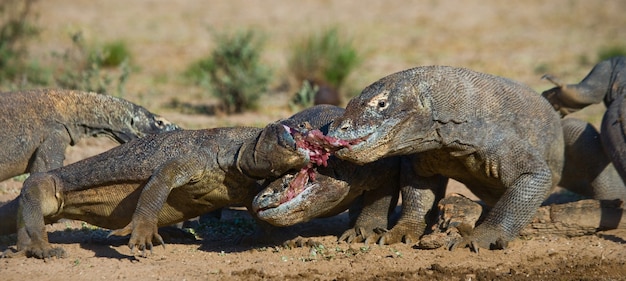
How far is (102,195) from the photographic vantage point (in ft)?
24.2

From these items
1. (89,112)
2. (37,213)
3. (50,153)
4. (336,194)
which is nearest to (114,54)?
(89,112)

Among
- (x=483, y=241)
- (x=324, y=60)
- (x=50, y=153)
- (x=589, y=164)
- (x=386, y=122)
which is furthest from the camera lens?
(x=324, y=60)

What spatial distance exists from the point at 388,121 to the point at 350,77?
8.36m

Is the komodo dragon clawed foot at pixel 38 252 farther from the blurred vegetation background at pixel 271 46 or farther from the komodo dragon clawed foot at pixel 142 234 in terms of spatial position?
the blurred vegetation background at pixel 271 46

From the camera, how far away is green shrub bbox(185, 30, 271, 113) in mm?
13055

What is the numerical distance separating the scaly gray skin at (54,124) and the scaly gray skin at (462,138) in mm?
2659

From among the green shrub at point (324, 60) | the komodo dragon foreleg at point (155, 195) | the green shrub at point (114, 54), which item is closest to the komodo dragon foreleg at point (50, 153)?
the komodo dragon foreleg at point (155, 195)

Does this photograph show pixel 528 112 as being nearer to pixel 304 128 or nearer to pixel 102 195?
pixel 304 128

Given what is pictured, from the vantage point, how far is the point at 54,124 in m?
8.80

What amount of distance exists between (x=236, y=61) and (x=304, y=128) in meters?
7.07

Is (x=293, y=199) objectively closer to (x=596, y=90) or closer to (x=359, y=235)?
(x=359, y=235)

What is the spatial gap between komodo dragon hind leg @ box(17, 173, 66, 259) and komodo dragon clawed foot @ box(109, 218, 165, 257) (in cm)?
59

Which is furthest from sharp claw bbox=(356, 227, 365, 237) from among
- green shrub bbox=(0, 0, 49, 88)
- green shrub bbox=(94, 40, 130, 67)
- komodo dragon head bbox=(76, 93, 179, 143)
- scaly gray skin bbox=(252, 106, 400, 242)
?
green shrub bbox=(94, 40, 130, 67)

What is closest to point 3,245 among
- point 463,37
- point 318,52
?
point 318,52
